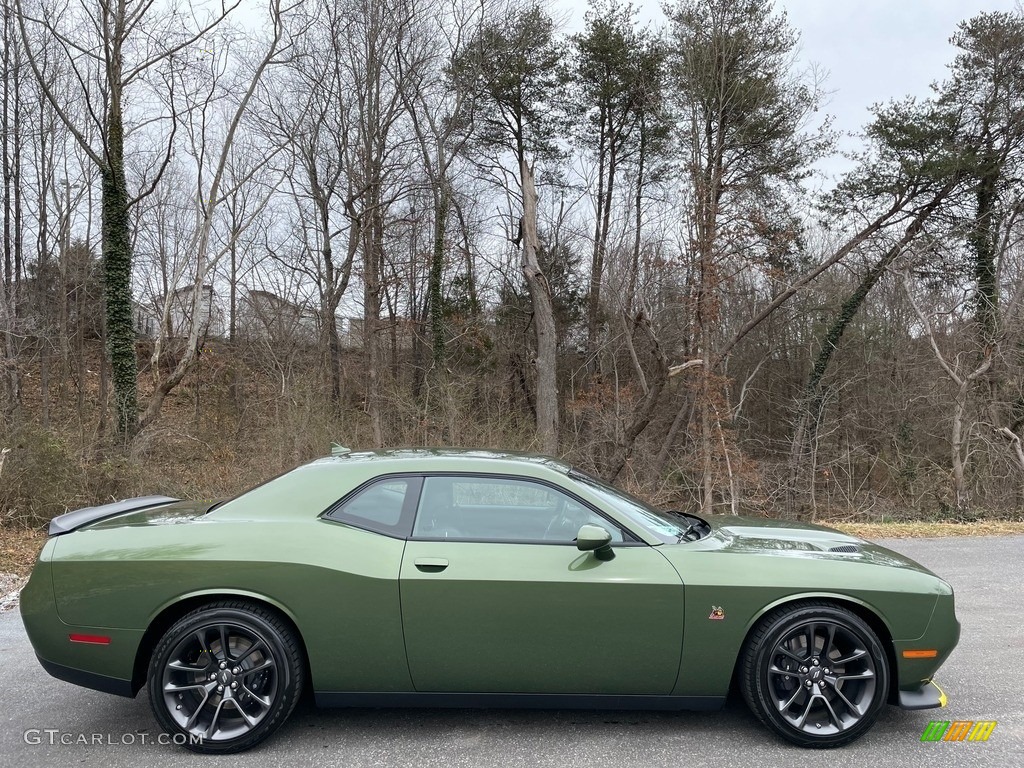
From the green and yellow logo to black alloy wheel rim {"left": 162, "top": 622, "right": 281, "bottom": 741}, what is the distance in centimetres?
323

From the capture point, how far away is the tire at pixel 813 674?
3.14m

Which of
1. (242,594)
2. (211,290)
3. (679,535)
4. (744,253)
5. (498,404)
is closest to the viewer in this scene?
(242,594)

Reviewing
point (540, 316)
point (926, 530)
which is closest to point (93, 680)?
point (926, 530)

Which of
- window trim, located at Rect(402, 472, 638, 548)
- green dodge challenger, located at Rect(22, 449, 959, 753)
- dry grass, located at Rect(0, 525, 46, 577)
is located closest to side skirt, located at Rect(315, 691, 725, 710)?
green dodge challenger, located at Rect(22, 449, 959, 753)

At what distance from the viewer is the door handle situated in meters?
3.19

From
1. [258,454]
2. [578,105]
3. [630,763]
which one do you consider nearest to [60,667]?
[630,763]

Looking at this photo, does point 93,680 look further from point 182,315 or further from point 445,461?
point 182,315

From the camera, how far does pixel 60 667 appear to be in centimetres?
323

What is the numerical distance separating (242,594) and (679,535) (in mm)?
2268

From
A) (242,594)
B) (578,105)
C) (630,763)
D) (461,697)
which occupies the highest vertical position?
(578,105)

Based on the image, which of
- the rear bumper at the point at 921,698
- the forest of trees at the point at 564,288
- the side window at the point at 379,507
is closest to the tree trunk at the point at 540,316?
the forest of trees at the point at 564,288

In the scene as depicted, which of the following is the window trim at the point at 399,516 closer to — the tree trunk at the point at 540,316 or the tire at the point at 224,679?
the tire at the point at 224,679

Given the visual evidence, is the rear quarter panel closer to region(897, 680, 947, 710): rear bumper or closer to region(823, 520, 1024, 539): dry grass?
region(897, 680, 947, 710): rear bumper

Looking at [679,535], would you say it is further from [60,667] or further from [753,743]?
[60,667]
